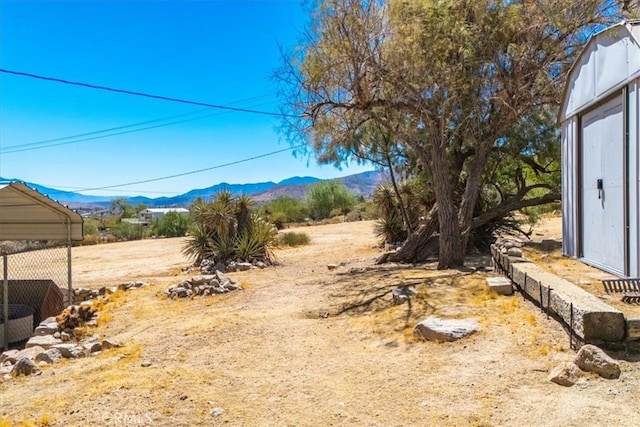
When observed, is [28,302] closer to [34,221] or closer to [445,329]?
[34,221]

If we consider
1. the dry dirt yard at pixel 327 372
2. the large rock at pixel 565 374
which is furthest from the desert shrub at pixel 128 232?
the large rock at pixel 565 374

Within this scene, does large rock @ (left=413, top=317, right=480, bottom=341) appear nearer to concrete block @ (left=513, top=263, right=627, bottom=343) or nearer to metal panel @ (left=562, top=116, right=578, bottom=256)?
concrete block @ (left=513, top=263, right=627, bottom=343)

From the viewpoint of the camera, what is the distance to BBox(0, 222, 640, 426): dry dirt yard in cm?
359

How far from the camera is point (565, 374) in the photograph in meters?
3.87

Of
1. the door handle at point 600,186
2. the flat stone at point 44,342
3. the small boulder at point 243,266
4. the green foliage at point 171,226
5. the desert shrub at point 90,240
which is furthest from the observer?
the green foliage at point 171,226

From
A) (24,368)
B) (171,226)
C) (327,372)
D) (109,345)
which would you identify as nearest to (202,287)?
(109,345)

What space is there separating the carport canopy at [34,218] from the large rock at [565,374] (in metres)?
8.57

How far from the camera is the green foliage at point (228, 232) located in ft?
44.7

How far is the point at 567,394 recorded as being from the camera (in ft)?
12.0

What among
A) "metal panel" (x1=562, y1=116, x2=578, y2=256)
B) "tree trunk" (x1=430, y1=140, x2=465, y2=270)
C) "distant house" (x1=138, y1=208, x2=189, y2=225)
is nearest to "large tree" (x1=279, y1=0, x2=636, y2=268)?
"tree trunk" (x1=430, y1=140, x2=465, y2=270)

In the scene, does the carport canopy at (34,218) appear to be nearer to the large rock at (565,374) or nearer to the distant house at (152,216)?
the large rock at (565,374)

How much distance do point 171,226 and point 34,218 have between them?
21.5 m

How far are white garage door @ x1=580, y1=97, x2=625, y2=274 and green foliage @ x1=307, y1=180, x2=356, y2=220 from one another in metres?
31.9

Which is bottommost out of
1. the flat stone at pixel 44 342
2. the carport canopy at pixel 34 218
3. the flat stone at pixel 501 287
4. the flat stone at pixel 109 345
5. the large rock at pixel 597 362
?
the flat stone at pixel 44 342
